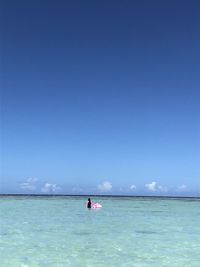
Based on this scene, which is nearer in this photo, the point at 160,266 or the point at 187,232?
the point at 160,266

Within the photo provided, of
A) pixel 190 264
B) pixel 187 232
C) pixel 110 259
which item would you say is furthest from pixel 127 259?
pixel 187 232

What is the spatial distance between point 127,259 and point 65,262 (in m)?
2.20

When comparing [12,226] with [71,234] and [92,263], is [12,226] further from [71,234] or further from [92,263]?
[92,263]

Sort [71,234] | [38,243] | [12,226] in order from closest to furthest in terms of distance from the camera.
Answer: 1. [38,243]
2. [71,234]
3. [12,226]

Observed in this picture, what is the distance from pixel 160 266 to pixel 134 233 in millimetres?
8732

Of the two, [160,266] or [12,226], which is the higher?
[12,226]

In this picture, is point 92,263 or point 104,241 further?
point 104,241

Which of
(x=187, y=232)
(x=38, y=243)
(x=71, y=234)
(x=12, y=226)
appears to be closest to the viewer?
(x=38, y=243)

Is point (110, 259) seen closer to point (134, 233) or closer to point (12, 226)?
point (134, 233)

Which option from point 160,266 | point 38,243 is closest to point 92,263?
point 160,266

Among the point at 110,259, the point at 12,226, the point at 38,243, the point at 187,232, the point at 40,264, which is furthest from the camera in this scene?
the point at 12,226

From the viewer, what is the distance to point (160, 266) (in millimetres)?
14625

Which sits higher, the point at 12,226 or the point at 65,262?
the point at 12,226

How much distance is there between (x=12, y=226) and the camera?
26203 mm
